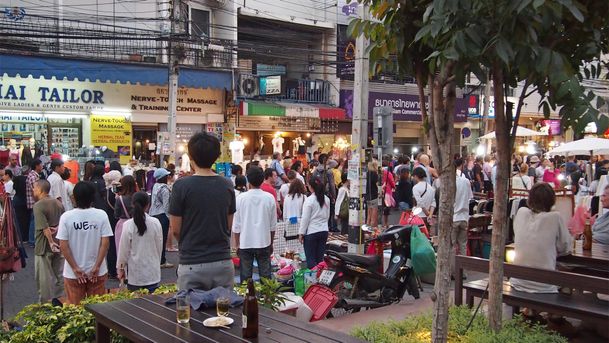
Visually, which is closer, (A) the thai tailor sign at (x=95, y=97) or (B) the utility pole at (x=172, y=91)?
(B) the utility pole at (x=172, y=91)

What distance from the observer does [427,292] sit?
866 centimetres

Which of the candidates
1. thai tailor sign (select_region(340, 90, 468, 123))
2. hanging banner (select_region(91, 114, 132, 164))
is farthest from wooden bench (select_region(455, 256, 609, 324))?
thai tailor sign (select_region(340, 90, 468, 123))

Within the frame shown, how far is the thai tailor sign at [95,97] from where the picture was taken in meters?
17.2

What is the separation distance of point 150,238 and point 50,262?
4.61 ft

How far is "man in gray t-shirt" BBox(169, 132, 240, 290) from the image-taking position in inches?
165

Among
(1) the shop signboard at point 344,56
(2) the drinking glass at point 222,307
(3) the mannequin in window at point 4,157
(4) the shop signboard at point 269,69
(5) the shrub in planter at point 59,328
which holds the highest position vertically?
(1) the shop signboard at point 344,56

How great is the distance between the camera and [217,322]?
355cm

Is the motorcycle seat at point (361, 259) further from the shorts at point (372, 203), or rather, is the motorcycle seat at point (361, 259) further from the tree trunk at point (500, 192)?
the shorts at point (372, 203)

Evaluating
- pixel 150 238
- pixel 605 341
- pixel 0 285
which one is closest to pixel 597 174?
pixel 605 341

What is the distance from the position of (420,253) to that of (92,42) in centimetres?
1494

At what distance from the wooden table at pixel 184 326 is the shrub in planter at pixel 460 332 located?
1.56 m

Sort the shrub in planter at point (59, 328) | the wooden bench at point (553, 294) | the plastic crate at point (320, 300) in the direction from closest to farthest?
the shrub in planter at point (59, 328)
the wooden bench at point (553, 294)
the plastic crate at point (320, 300)

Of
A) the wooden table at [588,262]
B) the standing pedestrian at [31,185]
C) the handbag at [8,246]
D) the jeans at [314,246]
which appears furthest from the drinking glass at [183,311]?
the standing pedestrian at [31,185]

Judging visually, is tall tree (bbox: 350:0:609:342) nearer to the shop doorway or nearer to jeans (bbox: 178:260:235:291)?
jeans (bbox: 178:260:235:291)
